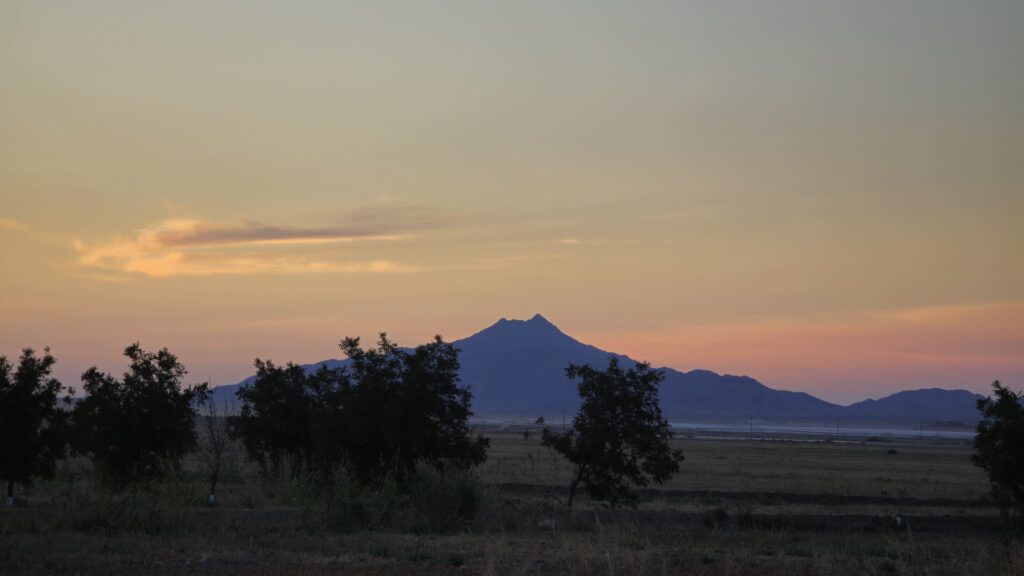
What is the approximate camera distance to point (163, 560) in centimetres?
1952

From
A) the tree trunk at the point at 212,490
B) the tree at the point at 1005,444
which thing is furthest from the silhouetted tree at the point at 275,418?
the tree at the point at 1005,444

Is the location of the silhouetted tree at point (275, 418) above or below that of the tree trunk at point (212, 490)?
above

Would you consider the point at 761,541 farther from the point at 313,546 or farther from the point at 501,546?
the point at 313,546

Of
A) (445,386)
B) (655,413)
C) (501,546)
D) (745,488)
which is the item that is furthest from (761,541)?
(745,488)

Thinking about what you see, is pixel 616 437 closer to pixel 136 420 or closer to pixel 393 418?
pixel 393 418

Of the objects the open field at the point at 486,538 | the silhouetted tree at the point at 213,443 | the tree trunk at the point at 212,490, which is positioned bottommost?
the open field at the point at 486,538

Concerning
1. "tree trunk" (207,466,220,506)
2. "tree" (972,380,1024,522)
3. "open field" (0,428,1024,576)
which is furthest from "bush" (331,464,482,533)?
"tree" (972,380,1024,522)

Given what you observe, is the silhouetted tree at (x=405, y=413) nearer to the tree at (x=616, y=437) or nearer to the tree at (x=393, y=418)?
the tree at (x=393, y=418)

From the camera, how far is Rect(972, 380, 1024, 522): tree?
27.0 meters

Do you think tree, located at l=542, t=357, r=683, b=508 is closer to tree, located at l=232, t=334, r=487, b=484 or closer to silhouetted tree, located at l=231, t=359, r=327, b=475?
tree, located at l=232, t=334, r=487, b=484

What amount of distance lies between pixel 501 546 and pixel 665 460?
37.6 feet

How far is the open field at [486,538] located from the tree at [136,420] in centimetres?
244

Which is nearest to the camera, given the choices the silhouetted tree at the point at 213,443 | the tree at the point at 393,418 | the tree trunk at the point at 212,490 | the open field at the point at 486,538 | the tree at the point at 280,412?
the open field at the point at 486,538

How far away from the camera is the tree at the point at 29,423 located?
31.5 m
